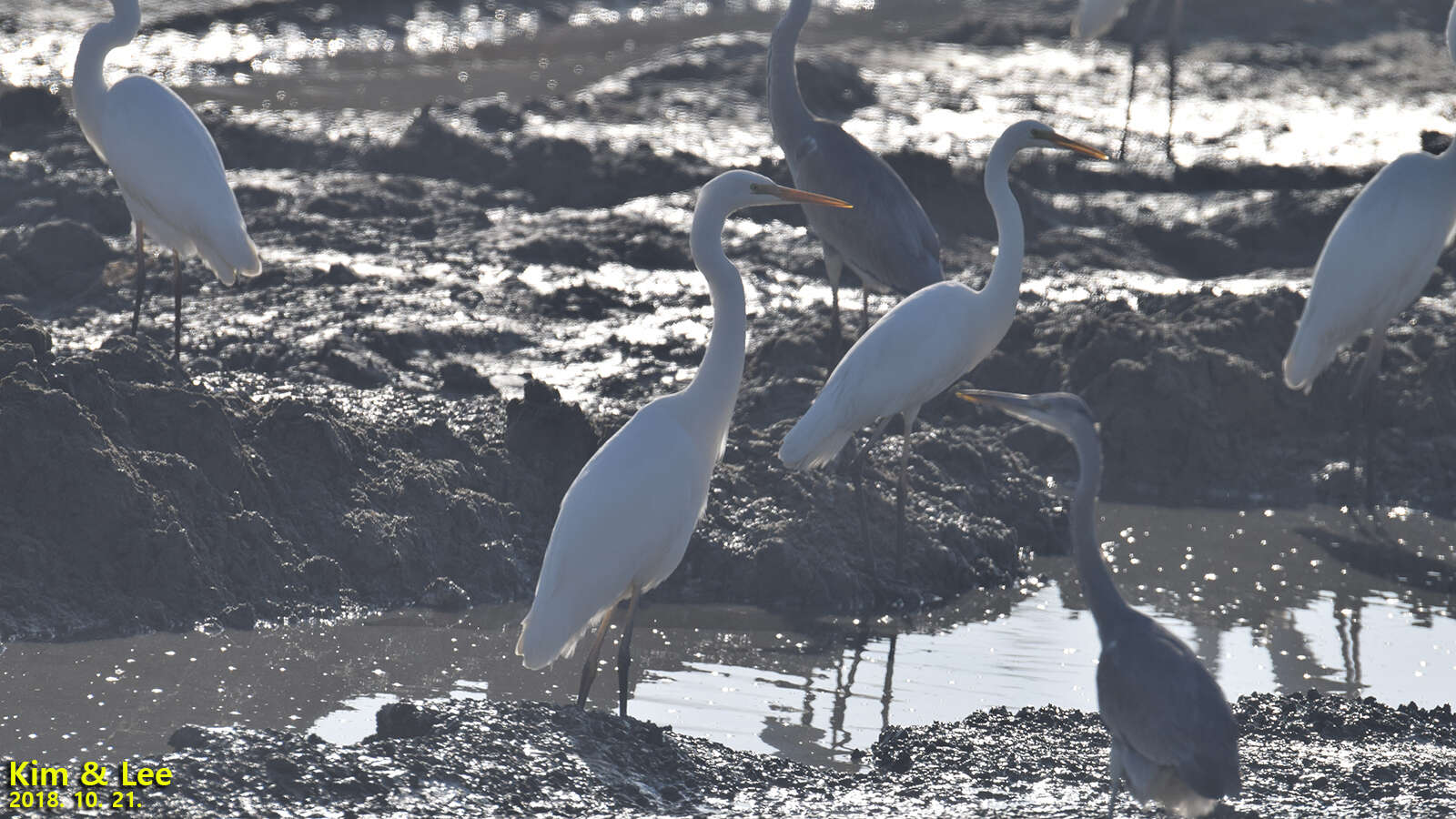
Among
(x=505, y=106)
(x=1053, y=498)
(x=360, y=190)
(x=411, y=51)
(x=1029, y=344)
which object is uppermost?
(x=411, y=51)

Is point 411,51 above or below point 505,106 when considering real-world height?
above

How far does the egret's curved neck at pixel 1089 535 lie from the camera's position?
14.4 ft

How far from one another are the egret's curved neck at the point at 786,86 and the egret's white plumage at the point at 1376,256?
8.79ft

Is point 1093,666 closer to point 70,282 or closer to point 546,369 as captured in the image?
point 546,369

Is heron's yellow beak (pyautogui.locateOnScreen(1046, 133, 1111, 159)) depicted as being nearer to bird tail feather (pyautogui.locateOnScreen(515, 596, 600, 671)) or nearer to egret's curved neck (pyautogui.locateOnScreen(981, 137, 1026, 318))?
egret's curved neck (pyautogui.locateOnScreen(981, 137, 1026, 318))

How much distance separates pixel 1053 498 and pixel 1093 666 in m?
1.79

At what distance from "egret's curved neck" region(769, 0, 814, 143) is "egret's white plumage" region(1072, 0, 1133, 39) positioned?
585cm

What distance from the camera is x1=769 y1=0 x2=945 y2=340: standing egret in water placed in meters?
8.09

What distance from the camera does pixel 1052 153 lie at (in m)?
12.4

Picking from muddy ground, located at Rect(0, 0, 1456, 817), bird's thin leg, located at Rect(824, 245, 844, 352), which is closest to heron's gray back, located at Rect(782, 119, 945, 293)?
bird's thin leg, located at Rect(824, 245, 844, 352)

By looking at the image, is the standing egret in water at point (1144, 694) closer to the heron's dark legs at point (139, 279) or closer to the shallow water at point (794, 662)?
the shallow water at point (794, 662)

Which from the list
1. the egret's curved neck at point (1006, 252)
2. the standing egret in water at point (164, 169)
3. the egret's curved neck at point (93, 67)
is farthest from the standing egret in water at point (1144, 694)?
the egret's curved neck at point (93, 67)

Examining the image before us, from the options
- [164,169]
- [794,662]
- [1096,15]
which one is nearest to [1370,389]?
[794,662]

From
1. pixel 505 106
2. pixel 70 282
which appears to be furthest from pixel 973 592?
pixel 505 106
